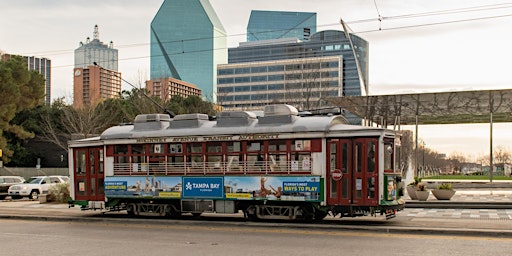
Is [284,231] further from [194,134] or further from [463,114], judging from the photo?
[463,114]

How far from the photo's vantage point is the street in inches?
489

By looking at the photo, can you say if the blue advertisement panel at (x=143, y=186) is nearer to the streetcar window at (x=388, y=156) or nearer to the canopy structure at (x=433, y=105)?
the streetcar window at (x=388, y=156)

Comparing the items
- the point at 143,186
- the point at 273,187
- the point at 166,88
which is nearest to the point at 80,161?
the point at 143,186

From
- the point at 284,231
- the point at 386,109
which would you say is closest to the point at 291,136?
the point at 284,231

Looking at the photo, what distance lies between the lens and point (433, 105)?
1283 inches

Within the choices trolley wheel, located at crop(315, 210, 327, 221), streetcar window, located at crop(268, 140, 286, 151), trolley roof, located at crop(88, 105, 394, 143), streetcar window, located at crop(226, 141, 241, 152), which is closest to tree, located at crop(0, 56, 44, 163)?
trolley roof, located at crop(88, 105, 394, 143)

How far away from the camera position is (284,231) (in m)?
16.2

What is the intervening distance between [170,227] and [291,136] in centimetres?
463

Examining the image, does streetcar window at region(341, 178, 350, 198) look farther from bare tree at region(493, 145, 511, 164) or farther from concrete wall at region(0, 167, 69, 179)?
bare tree at region(493, 145, 511, 164)

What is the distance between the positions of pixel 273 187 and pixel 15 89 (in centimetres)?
3820

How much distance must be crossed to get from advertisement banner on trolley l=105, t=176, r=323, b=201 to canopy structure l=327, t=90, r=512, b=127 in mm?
13612

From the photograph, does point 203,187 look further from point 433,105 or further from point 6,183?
point 6,183

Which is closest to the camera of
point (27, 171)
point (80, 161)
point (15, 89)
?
point (80, 161)

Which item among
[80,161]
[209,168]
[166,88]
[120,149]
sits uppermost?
[166,88]
